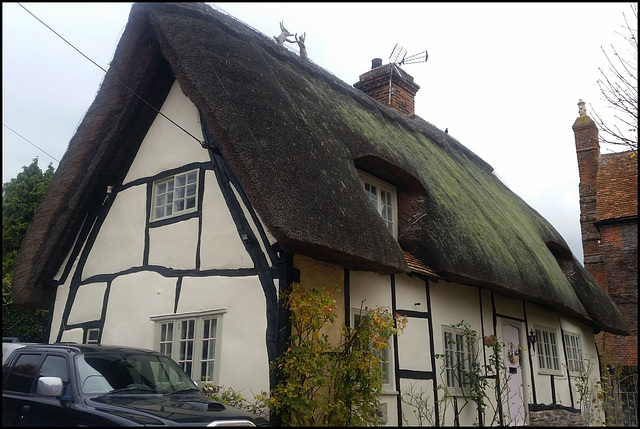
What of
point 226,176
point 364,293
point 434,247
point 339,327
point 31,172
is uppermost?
point 31,172

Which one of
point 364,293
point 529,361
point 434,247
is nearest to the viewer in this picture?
point 364,293

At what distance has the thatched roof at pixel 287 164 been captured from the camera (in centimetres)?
618

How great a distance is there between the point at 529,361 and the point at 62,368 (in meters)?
8.85

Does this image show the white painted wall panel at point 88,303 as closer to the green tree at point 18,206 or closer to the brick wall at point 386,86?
the green tree at point 18,206

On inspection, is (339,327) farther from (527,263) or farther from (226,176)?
(527,263)

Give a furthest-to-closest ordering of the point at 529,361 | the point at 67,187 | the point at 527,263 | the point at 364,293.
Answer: the point at 529,361, the point at 527,263, the point at 67,187, the point at 364,293

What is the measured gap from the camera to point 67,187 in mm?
8680

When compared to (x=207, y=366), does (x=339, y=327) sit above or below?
above

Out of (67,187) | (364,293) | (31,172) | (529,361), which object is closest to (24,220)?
(31,172)

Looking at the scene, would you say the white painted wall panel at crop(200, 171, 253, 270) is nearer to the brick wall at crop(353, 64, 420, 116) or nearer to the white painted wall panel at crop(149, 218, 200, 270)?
the white painted wall panel at crop(149, 218, 200, 270)

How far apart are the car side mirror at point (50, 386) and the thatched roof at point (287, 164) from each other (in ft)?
7.79

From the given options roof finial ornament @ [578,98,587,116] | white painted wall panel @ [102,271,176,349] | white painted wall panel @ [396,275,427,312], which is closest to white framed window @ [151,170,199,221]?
white painted wall panel @ [102,271,176,349]

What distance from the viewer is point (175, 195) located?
799 cm

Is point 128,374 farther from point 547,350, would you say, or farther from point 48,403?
point 547,350
